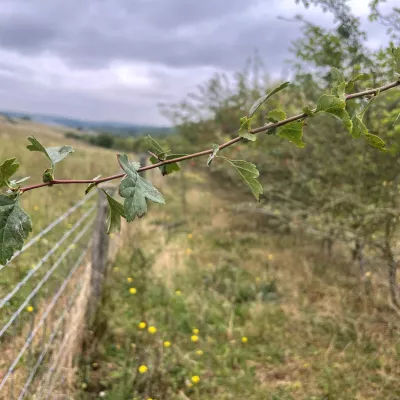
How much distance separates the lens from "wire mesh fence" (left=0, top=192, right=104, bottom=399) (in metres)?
1.71

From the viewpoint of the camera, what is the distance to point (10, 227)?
628mm

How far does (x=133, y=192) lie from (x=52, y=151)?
187 millimetres

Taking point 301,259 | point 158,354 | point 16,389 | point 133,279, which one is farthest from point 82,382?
point 301,259

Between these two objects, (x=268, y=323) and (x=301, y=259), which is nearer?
(x=268, y=323)

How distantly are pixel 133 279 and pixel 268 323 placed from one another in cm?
134

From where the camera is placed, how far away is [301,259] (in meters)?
5.20

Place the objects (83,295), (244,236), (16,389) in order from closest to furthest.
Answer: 1. (16,389)
2. (83,295)
3. (244,236)

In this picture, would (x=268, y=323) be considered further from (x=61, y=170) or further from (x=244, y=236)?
(x=61, y=170)

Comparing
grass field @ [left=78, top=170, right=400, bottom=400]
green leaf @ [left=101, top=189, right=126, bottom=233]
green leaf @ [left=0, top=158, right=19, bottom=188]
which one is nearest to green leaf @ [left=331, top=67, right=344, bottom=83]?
green leaf @ [left=101, top=189, right=126, bottom=233]

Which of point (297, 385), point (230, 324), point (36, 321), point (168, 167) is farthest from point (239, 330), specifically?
point (168, 167)

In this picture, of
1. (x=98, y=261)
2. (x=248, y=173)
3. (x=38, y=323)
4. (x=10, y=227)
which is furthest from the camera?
(x=98, y=261)

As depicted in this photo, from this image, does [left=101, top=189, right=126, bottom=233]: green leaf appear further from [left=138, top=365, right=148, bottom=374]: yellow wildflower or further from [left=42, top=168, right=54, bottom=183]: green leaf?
[left=138, top=365, right=148, bottom=374]: yellow wildflower

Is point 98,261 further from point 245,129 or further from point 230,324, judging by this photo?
point 245,129

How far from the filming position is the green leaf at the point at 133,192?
2.05 ft
